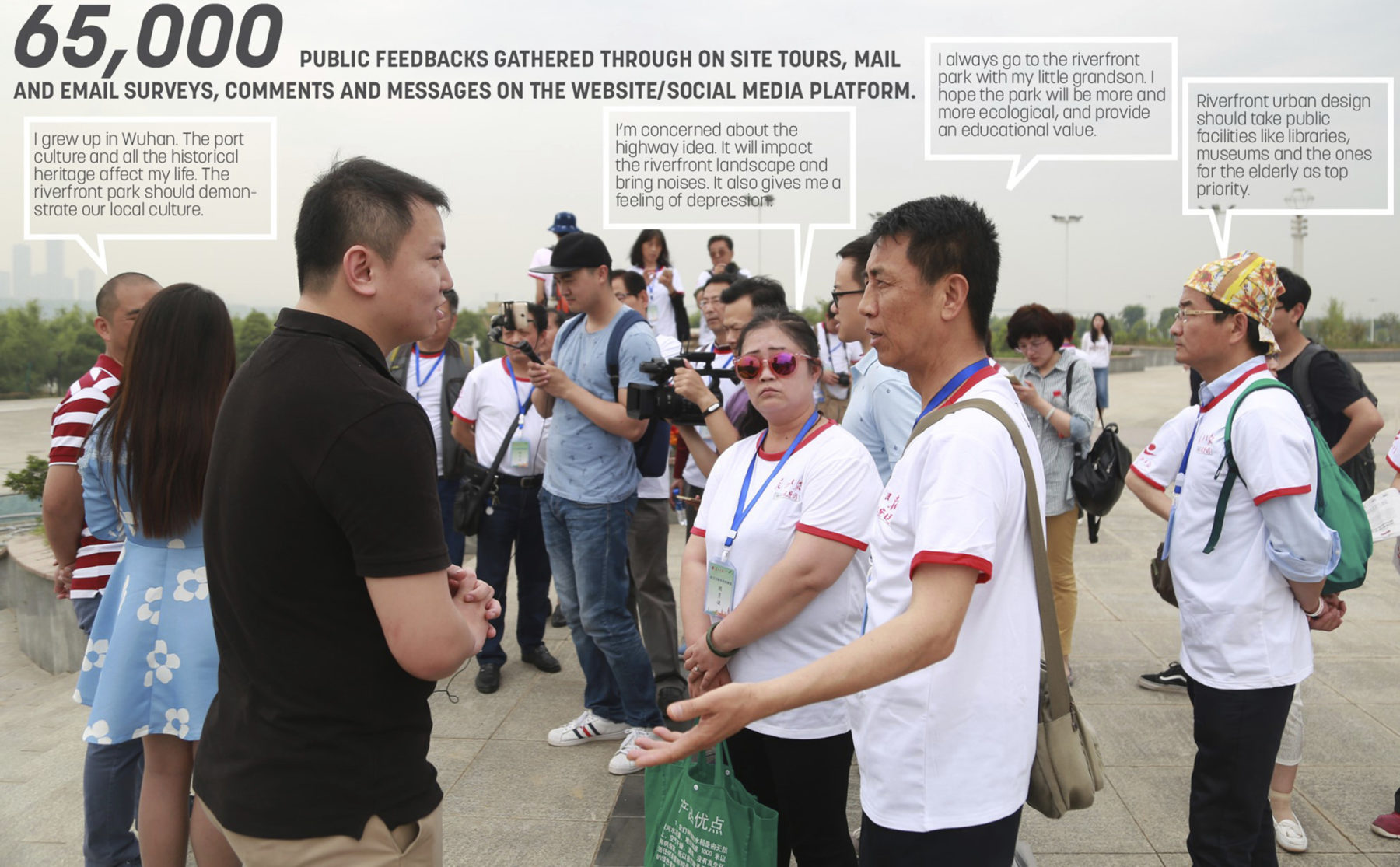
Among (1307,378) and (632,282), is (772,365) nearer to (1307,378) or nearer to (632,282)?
(1307,378)

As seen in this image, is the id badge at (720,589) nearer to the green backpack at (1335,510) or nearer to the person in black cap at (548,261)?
the green backpack at (1335,510)

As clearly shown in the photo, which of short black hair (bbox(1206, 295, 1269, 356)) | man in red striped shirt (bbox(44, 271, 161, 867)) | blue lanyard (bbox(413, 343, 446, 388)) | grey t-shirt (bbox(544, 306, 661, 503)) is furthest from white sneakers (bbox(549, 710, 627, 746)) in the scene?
short black hair (bbox(1206, 295, 1269, 356))

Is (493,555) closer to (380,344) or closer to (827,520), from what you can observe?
(827,520)

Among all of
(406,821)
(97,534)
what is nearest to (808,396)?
(406,821)

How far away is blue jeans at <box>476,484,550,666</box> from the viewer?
17.5ft

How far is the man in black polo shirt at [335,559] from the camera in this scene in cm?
155

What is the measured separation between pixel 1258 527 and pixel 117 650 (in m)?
3.28

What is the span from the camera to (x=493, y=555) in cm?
541

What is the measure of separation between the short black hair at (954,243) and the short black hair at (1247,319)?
A: 1.34 m

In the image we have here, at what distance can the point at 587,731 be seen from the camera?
445 centimetres

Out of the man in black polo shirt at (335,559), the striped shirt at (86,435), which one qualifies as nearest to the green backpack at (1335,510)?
the man in black polo shirt at (335,559)

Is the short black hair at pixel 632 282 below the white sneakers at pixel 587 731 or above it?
above

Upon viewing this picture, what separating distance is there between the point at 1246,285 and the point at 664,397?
2.09 meters

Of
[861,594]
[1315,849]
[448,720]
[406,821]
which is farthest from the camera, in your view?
[448,720]
